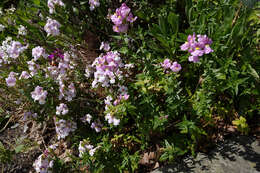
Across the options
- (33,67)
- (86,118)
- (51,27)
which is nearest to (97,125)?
(86,118)

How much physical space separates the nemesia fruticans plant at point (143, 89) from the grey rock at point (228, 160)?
0.40 feet

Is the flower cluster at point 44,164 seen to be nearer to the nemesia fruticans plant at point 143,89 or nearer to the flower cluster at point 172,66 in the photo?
the nemesia fruticans plant at point 143,89

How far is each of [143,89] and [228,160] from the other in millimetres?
1002

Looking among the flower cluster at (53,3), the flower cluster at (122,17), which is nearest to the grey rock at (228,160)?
the flower cluster at (122,17)

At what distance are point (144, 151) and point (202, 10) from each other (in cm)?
161

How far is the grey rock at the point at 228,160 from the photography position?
2.09 m

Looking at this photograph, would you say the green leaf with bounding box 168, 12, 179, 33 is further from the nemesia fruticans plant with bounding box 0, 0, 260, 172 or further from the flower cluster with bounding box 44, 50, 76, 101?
the flower cluster with bounding box 44, 50, 76, 101

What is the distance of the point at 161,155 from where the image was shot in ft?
7.70

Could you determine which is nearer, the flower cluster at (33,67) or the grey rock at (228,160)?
the grey rock at (228,160)

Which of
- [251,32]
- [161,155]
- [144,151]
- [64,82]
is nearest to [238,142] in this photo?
[161,155]

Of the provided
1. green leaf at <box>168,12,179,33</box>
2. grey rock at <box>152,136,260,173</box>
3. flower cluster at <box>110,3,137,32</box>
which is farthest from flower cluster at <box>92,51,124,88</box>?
grey rock at <box>152,136,260,173</box>

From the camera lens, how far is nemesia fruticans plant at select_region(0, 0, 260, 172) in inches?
85.3

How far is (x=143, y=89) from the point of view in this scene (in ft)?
7.32

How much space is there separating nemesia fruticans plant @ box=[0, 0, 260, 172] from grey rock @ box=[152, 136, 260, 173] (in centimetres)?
12
